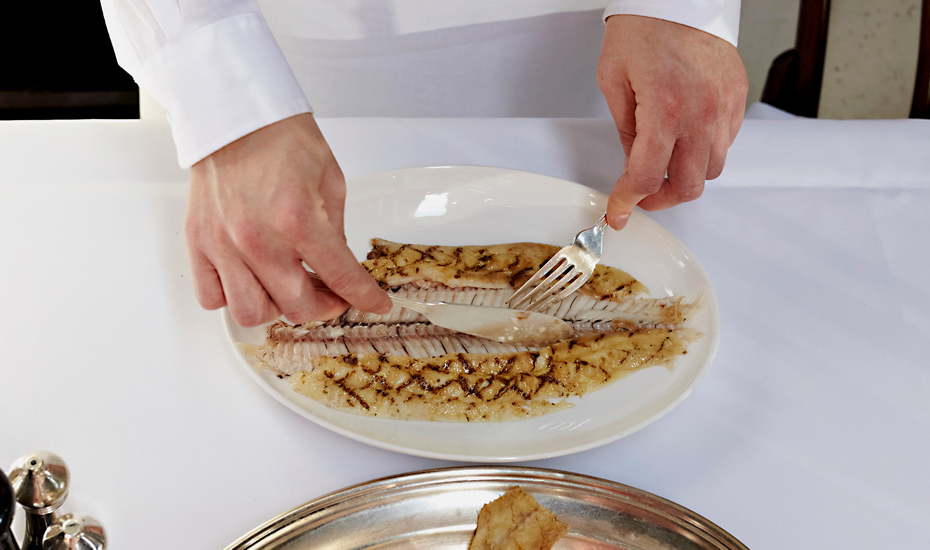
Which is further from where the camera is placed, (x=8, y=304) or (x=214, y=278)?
(x=8, y=304)

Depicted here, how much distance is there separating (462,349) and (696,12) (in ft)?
2.01

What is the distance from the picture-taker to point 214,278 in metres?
0.72

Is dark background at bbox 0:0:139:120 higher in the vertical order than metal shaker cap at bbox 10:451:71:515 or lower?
higher

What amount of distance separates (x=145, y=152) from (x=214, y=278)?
0.51 m

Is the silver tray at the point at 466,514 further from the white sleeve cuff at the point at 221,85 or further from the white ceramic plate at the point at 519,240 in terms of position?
the white sleeve cuff at the point at 221,85

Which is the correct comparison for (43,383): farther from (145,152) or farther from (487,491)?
(487,491)

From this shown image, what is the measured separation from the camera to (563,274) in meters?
0.97

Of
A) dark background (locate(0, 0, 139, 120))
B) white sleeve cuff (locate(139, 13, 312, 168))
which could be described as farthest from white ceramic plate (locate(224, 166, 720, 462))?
dark background (locate(0, 0, 139, 120))

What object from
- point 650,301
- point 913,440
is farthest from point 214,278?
point 913,440

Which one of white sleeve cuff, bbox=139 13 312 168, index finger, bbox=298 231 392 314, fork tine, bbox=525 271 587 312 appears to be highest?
white sleeve cuff, bbox=139 13 312 168

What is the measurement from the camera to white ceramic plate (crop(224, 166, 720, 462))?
80cm

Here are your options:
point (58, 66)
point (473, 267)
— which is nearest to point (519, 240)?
point (473, 267)

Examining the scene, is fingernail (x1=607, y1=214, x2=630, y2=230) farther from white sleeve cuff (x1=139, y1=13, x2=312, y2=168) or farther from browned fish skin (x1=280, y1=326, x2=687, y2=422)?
white sleeve cuff (x1=139, y1=13, x2=312, y2=168)

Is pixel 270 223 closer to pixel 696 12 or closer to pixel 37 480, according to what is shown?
pixel 37 480
